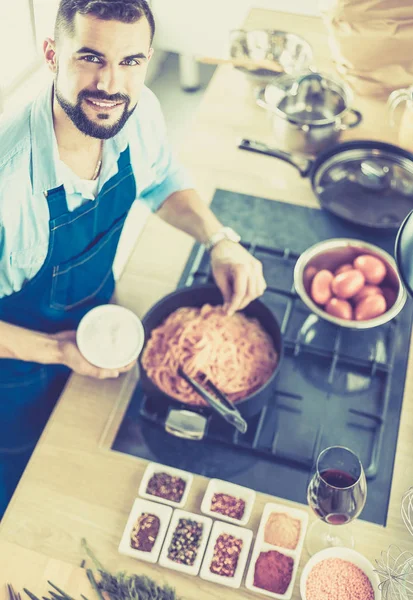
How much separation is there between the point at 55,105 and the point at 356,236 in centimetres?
92

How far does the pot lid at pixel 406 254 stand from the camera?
92 cm

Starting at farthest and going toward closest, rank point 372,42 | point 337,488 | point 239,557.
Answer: point 372,42, point 239,557, point 337,488

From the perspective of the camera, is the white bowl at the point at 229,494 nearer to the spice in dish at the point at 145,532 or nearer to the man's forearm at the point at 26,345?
the spice in dish at the point at 145,532

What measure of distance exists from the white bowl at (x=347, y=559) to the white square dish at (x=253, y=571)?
4 cm

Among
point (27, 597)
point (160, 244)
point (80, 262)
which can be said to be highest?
point (80, 262)

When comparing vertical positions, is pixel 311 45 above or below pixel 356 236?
above

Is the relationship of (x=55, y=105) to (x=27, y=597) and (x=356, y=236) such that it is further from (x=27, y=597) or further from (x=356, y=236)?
(x=27, y=597)

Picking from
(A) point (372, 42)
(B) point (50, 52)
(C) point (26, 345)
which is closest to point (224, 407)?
(C) point (26, 345)

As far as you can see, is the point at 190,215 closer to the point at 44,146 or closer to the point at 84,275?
the point at 84,275

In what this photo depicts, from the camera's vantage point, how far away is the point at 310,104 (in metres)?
2.16

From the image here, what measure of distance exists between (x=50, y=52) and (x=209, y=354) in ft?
2.51

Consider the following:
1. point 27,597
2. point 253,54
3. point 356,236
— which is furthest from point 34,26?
point 27,597

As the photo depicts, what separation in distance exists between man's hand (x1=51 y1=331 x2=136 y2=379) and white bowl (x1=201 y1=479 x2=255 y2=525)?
33 cm

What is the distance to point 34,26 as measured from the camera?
2533mm
